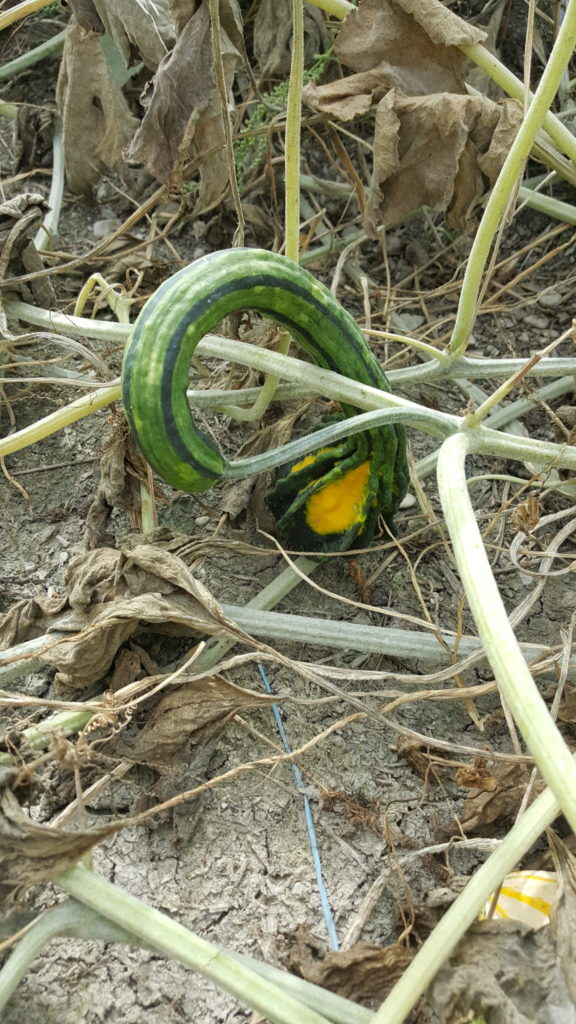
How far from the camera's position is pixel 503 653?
124cm

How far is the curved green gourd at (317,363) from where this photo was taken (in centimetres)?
173

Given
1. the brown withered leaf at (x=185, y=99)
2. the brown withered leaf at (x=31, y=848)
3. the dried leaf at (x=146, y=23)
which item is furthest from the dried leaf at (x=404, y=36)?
the brown withered leaf at (x=31, y=848)

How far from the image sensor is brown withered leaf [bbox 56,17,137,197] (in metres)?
2.39

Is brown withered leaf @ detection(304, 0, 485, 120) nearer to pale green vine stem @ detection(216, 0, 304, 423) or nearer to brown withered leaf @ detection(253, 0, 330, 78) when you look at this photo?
pale green vine stem @ detection(216, 0, 304, 423)

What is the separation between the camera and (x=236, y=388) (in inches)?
89.8

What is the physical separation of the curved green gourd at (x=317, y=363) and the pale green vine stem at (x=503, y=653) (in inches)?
20.8

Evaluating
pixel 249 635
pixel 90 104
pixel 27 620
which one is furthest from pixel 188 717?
pixel 90 104

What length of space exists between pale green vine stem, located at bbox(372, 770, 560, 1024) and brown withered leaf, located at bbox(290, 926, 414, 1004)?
9 centimetres

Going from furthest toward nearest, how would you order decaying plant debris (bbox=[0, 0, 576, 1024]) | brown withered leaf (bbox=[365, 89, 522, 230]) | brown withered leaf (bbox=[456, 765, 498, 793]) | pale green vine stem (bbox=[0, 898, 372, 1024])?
brown withered leaf (bbox=[365, 89, 522, 230]) < brown withered leaf (bbox=[456, 765, 498, 793]) < decaying plant debris (bbox=[0, 0, 576, 1024]) < pale green vine stem (bbox=[0, 898, 372, 1024])

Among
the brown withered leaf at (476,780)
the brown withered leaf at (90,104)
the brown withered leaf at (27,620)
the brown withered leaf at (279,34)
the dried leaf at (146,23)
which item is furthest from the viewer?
the brown withered leaf at (279,34)

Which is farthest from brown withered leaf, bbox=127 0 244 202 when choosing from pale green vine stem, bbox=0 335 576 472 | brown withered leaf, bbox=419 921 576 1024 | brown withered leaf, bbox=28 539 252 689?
brown withered leaf, bbox=419 921 576 1024

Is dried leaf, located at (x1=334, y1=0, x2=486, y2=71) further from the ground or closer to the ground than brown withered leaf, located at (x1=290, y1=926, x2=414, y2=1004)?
further from the ground

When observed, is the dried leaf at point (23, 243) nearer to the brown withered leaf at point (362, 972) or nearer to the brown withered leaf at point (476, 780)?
the brown withered leaf at point (476, 780)

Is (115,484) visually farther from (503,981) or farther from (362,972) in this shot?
(503,981)
